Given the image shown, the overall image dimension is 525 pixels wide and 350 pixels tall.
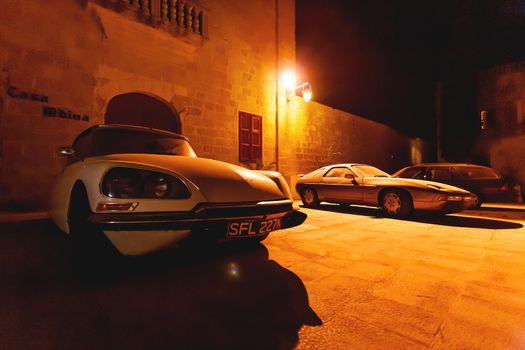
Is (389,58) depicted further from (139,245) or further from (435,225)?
(139,245)

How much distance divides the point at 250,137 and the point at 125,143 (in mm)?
5817

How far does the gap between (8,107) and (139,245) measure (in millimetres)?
5007

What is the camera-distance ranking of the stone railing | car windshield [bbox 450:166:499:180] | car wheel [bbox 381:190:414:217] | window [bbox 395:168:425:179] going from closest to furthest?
car wheel [bbox 381:190:414:217], the stone railing, car windshield [bbox 450:166:499:180], window [bbox 395:168:425:179]

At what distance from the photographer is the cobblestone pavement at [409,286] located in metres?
1.47

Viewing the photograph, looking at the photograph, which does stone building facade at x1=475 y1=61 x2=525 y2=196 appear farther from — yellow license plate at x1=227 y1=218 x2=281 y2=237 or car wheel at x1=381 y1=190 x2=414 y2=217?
yellow license plate at x1=227 y1=218 x2=281 y2=237

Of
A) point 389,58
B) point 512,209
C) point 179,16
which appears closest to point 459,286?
point 512,209

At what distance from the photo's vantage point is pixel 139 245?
194 cm

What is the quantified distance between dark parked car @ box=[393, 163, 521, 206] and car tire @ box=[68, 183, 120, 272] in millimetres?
7581

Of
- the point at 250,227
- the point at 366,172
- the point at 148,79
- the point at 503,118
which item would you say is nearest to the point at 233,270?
the point at 250,227

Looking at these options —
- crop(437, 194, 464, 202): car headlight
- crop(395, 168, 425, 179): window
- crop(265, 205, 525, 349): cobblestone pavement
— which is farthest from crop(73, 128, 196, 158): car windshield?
crop(395, 168, 425, 179): window

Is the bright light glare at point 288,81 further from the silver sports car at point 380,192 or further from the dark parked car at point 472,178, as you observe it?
the dark parked car at point 472,178

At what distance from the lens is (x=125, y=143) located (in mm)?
3158

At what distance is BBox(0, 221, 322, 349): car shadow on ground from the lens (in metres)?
1.41

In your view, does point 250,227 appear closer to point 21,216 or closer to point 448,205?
point 448,205
